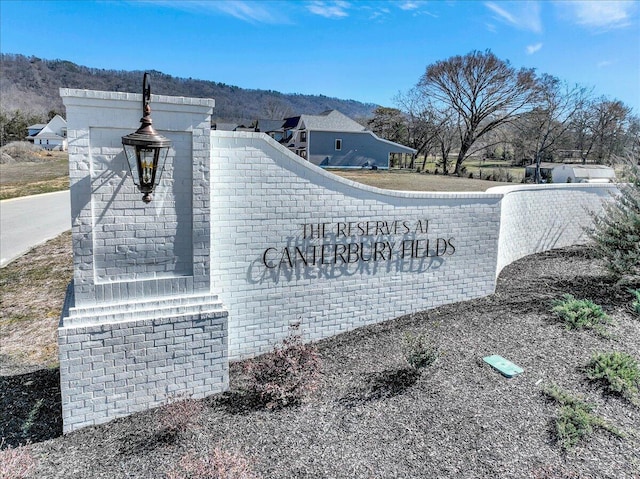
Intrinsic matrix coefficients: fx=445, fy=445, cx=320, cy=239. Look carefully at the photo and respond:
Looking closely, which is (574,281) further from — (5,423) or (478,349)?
(5,423)

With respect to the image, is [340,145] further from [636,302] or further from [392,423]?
[392,423]

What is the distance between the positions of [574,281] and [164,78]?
4991 inches

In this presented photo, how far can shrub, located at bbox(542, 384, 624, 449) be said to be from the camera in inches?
164

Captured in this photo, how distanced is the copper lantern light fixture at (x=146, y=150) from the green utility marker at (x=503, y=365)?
14.3 feet

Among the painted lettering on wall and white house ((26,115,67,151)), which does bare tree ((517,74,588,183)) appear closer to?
the painted lettering on wall

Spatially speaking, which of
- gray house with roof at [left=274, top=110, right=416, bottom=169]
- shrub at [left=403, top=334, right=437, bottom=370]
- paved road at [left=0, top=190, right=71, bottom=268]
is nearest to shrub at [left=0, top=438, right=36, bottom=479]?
shrub at [left=403, top=334, right=437, bottom=370]

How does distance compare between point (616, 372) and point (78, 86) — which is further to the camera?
point (78, 86)

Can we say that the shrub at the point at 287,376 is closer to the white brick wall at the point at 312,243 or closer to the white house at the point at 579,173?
the white brick wall at the point at 312,243

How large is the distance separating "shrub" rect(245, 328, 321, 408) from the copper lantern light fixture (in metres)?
2.29

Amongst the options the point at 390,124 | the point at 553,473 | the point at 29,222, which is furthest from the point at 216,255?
the point at 390,124

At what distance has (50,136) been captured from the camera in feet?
219

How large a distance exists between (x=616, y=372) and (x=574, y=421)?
1162 millimetres

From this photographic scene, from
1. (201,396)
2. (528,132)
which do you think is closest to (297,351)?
(201,396)

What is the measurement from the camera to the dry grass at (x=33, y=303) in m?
6.22
